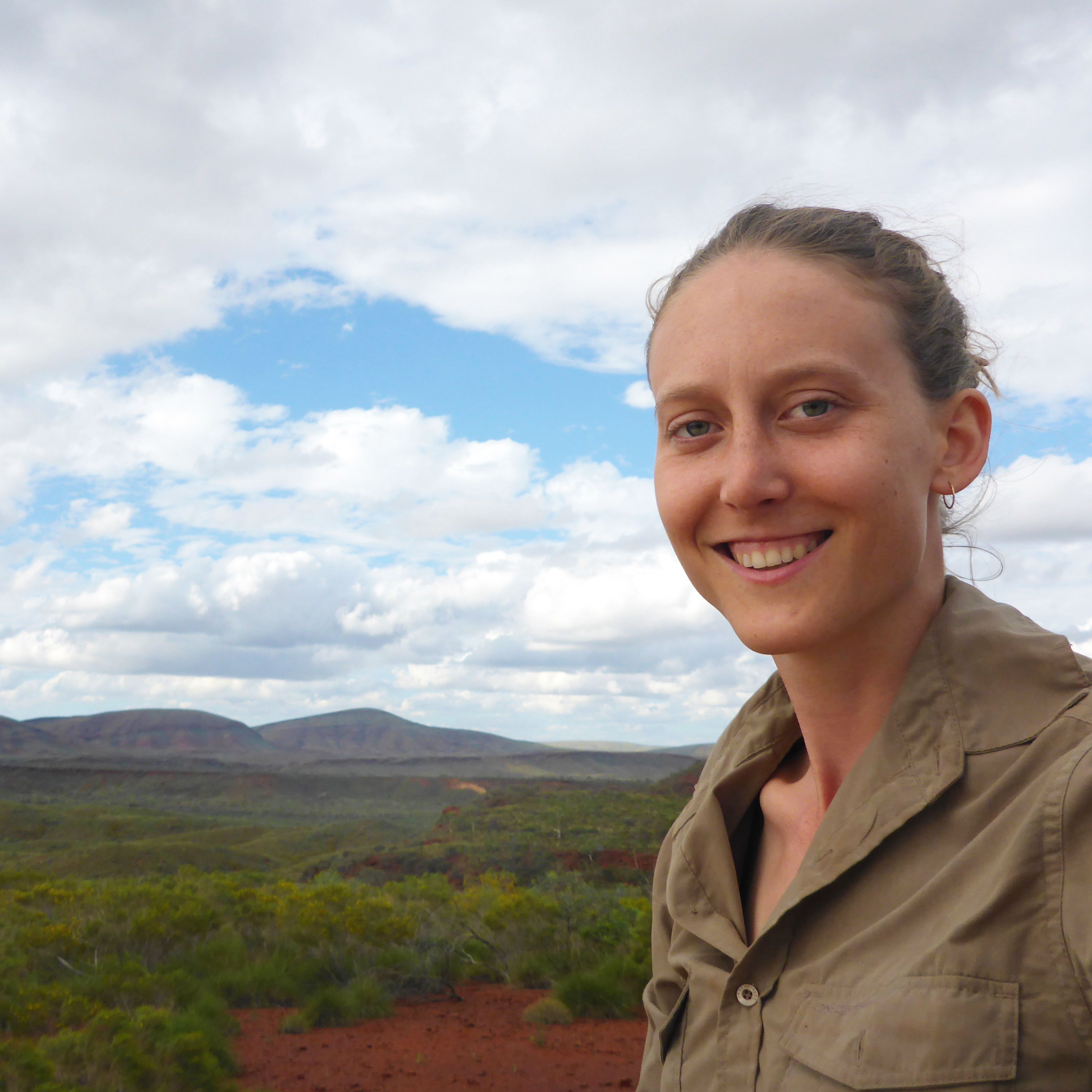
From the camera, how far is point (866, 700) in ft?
5.13

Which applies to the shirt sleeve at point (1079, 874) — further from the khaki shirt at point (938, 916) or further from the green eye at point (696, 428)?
the green eye at point (696, 428)

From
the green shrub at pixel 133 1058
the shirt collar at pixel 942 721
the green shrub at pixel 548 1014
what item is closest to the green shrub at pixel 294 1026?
the green shrub at pixel 133 1058

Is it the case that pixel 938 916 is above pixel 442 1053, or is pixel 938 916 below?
above

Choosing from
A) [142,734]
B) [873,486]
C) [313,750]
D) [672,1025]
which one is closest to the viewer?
[873,486]

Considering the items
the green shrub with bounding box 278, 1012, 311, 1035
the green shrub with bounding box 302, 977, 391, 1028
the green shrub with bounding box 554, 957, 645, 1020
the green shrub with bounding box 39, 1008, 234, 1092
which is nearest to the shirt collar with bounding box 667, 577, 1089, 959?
the green shrub with bounding box 39, 1008, 234, 1092

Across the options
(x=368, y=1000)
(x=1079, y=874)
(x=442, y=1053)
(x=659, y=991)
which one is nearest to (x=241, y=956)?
(x=368, y=1000)

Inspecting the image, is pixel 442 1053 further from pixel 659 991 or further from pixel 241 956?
pixel 659 991

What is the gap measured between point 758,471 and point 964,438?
15.2 inches

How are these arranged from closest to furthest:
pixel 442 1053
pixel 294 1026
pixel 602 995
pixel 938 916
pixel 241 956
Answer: pixel 938 916
pixel 442 1053
pixel 294 1026
pixel 602 995
pixel 241 956

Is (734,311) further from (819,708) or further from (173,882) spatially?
(173,882)

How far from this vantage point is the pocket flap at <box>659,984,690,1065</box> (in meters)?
1.67

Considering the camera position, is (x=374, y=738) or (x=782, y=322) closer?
(x=782, y=322)

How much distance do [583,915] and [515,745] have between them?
474 feet

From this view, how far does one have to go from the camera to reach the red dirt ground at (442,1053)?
664 cm
